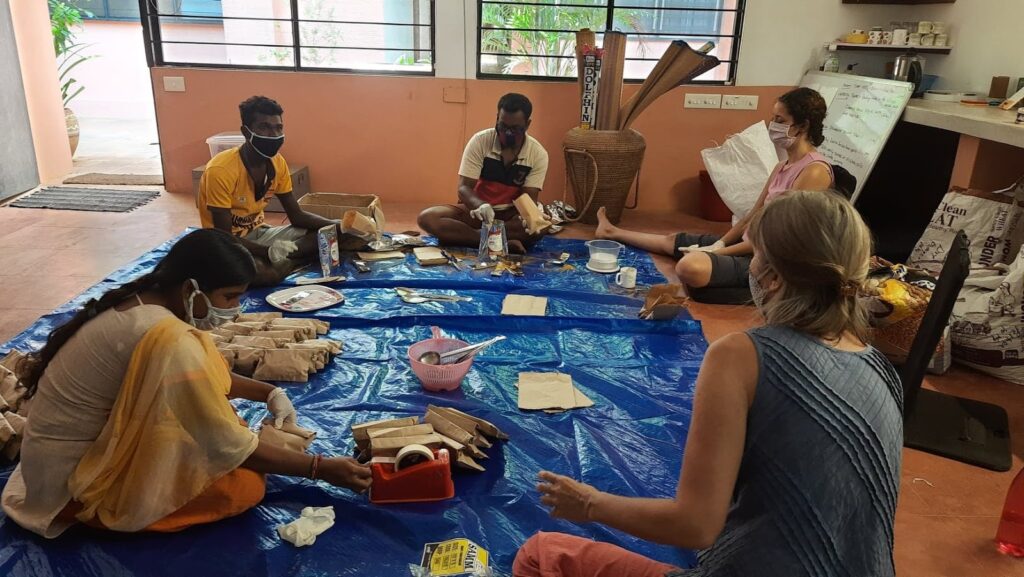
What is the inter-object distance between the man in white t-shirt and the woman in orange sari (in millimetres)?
2398

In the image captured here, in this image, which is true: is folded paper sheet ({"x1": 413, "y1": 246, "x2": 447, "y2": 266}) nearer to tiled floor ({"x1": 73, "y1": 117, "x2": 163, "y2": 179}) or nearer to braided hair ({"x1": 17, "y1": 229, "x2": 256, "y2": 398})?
braided hair ({"x1": 17, "y1": 229, "x2": 256, "y2": 398})

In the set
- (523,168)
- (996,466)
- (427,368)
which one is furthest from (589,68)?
(996,466)

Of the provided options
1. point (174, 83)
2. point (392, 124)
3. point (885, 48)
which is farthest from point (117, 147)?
point (885, 48)

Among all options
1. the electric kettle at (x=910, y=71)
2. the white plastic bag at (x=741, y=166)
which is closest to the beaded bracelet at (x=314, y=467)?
the white plastic bag at (x=741, y=166)

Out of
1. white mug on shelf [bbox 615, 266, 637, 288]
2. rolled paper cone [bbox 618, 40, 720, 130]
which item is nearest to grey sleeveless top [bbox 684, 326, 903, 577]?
white mug on shelf [bbox 615, 266, 637, 288]

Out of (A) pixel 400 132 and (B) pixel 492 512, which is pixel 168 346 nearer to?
(B) pixel 492 512

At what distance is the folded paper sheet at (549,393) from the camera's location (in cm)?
231

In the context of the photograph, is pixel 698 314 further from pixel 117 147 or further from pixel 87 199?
pixel 117 147

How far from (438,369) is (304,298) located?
1057 millimetres

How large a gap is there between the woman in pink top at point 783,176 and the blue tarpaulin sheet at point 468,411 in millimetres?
339

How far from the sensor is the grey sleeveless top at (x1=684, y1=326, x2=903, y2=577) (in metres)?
1.02

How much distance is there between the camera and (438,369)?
7.64 ft

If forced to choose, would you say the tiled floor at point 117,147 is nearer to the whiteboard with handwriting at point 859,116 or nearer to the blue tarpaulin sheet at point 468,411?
the blue tarpaulin sheet at point 468,411

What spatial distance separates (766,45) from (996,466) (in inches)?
150
